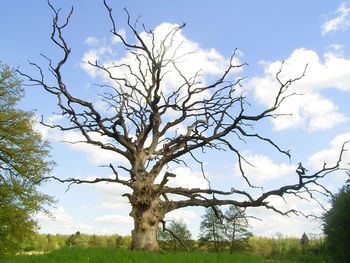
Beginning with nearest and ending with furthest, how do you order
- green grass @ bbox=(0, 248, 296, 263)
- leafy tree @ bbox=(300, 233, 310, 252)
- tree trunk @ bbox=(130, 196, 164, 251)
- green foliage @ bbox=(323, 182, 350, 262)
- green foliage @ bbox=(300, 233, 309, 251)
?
green grass @ bbox=(0, 248, 296, 263) → tree trunk @ bbox=(130, 196, 164, 251) → green foliage @ bbox=(323, 182, 350, 262) → leafy tree @ bbox=(300, 233, 310, 252) → green foliage @ bbox=(300, 233, 309, 251)

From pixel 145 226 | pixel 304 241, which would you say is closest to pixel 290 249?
pixel 304 241

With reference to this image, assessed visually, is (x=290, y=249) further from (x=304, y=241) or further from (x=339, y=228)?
(x=339, y=228)

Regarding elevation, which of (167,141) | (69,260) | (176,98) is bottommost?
(69,260)

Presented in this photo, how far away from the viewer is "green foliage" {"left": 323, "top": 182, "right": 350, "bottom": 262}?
87.7 feet

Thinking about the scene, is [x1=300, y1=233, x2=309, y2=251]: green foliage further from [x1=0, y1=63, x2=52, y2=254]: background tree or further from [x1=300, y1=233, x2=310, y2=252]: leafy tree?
[x1=0, y1=63, x2=52, y2=254]: background tree

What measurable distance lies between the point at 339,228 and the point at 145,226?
49.2 feet

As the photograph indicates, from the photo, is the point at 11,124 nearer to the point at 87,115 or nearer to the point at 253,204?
the point at 87,115

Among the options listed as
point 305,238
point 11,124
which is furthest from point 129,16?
point 305,238

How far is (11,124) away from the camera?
29516 millimetres

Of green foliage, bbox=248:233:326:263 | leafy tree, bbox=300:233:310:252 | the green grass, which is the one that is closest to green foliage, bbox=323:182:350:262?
green foliage, bbox=248:233:326:263

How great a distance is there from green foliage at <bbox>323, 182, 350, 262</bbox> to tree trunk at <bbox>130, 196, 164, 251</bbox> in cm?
1357

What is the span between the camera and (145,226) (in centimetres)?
1775

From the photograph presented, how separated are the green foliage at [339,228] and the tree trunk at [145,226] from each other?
44.5 feet

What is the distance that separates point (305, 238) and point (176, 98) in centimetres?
2607
